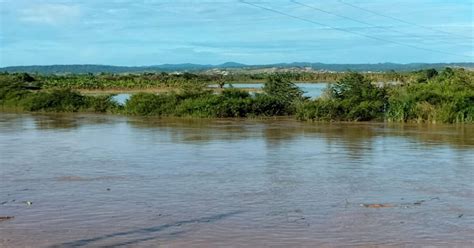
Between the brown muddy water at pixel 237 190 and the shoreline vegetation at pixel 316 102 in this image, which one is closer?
the brown muddy water at pixel 237 190

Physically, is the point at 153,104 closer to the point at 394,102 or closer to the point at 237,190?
the point at 394,102

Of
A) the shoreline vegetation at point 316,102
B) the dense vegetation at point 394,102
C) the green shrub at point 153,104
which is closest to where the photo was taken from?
the dense vegetation at point 394,102

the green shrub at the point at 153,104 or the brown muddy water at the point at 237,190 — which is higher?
the green shrub at the point at 153,104

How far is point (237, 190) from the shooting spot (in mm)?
13586

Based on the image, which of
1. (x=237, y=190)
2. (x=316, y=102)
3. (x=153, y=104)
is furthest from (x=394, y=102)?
(x=237, y=190)

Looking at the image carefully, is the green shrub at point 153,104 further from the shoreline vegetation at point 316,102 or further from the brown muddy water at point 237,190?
Answer: the brown muddy water at point 237,190

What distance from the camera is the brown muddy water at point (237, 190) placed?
9648mm

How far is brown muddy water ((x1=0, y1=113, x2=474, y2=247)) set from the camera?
9648 millimetres

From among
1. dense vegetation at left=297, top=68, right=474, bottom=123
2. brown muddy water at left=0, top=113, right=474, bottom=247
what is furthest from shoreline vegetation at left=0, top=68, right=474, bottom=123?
brown muddy water at left=0, top=113, right=474, bottom=247

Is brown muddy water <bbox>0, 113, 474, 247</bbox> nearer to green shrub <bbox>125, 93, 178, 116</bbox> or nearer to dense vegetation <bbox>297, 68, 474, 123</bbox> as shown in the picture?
dense vegetation <bbox>297, 68, 474, 123</bbox>

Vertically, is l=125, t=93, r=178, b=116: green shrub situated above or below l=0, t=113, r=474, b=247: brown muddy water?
above

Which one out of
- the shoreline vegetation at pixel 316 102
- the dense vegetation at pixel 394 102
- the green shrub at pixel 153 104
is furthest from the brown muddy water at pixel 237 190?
the green shrub at pixel 153 104

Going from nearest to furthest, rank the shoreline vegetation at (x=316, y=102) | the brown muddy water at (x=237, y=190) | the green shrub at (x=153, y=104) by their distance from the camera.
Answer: the brown muddy water at (x=237, y=190)
the shoreline vegetation at (x=316, y=102)
the green shrub at (x=153, y=104)

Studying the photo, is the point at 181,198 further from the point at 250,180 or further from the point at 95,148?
the point at 95,148
